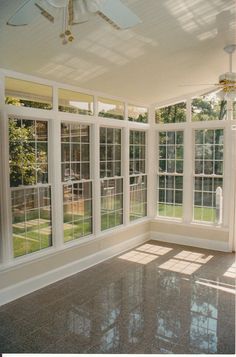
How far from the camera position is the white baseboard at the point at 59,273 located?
13.1ft

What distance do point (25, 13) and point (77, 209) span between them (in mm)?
3417

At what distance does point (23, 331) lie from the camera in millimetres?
3285

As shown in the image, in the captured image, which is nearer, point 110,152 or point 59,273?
point 59,273

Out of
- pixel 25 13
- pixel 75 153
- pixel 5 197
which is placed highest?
pixel 25 13

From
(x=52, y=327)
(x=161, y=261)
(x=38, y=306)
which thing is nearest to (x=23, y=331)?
(x=52, y=327)

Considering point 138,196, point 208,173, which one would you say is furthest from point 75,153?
point 208,173

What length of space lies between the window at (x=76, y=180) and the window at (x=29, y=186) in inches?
14.0

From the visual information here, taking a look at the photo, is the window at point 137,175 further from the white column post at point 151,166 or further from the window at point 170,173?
the window at point 170,173

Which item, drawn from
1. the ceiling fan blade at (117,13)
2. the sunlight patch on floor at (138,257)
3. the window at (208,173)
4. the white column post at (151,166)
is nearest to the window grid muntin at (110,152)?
the white column post at (151,166)

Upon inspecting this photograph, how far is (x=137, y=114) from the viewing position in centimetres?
639

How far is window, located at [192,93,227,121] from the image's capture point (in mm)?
5957

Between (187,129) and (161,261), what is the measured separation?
2.72 metres

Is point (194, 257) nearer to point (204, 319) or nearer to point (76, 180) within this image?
point (204, 319)

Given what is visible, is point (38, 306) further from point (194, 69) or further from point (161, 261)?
point (194, 69)
